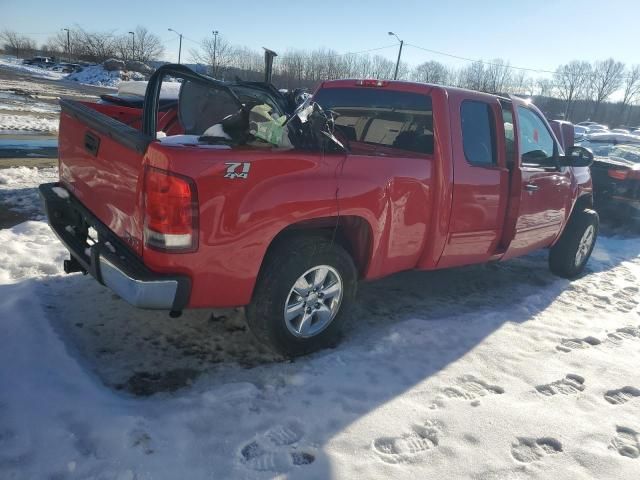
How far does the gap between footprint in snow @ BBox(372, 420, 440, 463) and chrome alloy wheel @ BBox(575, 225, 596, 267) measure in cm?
406

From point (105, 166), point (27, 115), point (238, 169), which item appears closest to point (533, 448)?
point (238, 169)

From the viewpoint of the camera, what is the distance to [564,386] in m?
3.29

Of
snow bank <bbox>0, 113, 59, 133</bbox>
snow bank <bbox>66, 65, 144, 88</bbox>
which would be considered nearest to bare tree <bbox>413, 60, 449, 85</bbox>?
snow bank <bbox>66, 65, 144, 88</bbox>

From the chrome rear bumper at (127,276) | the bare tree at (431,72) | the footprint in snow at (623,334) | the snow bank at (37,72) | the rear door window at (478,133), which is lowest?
the footprint in snow at (623,334)

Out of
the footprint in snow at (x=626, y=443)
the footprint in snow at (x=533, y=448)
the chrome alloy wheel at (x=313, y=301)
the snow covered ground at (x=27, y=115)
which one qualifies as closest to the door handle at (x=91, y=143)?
the chrome alloy wheel at (x=313, y=301)

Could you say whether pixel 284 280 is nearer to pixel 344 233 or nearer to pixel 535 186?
pixel 344 233

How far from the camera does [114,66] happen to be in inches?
2212

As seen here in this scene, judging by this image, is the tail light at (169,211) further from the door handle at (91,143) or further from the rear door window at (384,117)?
the rear door window at (384,117)

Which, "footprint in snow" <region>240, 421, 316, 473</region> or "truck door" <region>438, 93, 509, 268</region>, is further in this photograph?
"truck door" <region>438, 93, 509, 268</region>

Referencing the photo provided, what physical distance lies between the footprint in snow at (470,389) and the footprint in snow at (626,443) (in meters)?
0.66

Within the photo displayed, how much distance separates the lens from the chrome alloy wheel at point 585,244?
227 inches

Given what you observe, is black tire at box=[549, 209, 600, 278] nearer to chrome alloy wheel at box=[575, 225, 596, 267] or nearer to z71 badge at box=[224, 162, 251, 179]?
chrome alloy wheel at box=[575, 225, 596, 267]

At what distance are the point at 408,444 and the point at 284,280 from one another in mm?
1166

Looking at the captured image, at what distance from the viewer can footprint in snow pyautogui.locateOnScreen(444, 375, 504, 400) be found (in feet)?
9.98
